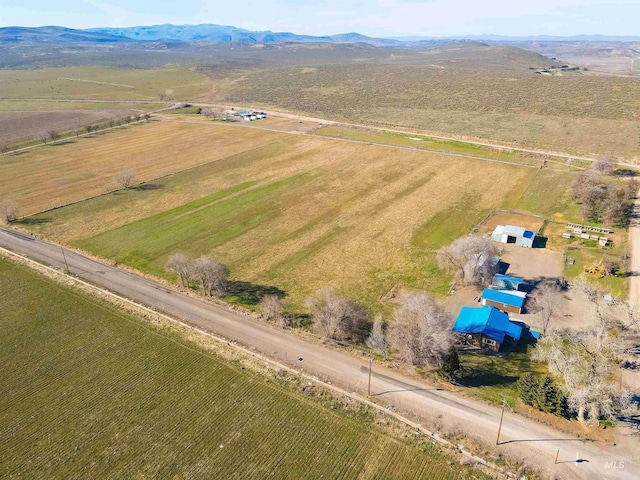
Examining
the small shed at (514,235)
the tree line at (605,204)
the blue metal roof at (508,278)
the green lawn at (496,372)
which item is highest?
the tree line at (605,204)

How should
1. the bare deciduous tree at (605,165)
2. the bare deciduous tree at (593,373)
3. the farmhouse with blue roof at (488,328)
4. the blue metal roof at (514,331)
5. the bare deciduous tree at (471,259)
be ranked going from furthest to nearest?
the bare deciduous tree at (605,165) < the bare deciduous tree at (471,259) < the blue metal roof at (514,331) < the farmhouse with blue roof at (488,328) < the bare deciduous tree at (593,373)

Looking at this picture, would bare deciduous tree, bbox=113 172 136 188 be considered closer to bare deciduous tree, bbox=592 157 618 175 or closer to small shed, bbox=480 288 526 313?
small shed, bbox=480 288 526 313

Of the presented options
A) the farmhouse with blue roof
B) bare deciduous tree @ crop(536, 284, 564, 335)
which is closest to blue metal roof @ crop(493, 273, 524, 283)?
bare deciduous tree @ crop(536, 284, 564, 335)

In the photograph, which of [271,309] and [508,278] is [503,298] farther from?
[271,309]

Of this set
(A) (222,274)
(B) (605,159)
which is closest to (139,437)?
(A) (222,274)

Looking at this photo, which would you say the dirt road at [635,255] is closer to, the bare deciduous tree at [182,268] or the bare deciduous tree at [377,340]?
the bare deciduous tree at [377,340]

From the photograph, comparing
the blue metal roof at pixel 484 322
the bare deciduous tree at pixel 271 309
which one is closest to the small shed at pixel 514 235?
the blue metal roof at pixel 484 322
